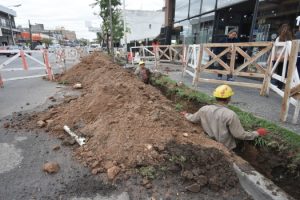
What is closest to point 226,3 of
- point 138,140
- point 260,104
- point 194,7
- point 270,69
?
point 194,7

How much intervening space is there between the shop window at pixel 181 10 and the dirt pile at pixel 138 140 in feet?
44.5

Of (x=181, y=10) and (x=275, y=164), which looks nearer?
(x=275, y=164)

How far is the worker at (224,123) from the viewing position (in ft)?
10.9

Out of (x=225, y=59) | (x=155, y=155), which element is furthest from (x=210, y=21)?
(x=155, y=155)

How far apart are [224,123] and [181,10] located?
15.9 m

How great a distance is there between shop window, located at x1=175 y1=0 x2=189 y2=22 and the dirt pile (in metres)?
13.6

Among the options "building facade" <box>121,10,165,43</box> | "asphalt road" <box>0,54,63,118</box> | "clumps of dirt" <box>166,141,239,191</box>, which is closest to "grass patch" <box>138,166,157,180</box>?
"clumps of dirt" <box>166,141,239,191</box>

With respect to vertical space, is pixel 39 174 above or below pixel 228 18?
below

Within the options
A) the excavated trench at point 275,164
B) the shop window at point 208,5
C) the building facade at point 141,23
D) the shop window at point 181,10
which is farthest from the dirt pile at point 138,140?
the building facade at point 141,23

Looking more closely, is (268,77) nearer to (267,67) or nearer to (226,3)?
(267,67)

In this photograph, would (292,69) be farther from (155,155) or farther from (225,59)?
(225,59)

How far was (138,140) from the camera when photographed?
122 inches

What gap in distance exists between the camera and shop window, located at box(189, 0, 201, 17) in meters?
14.1

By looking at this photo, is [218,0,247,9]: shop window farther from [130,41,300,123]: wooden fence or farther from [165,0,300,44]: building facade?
[130,41,300,123]: wooden fence
